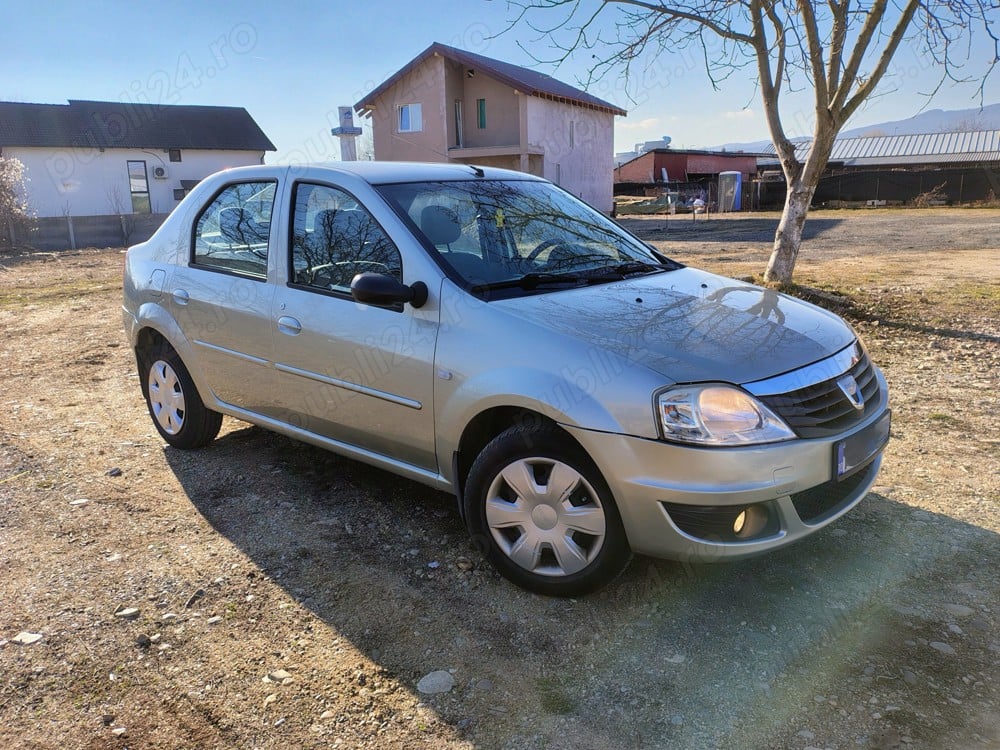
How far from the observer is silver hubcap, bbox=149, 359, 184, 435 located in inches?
189

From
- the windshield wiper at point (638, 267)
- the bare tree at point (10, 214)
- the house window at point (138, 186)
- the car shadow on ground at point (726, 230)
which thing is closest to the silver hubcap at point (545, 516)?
the windshield wiper at point (638, 267)

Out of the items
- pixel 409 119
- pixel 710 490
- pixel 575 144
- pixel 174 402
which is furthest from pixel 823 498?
pixel 575 144

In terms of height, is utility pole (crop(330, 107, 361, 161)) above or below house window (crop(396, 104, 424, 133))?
below

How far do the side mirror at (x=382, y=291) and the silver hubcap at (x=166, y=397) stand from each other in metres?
2.13

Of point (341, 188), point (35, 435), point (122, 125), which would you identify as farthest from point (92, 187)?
point (341, 188)

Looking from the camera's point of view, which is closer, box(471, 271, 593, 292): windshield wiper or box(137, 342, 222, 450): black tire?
box(471, 271, 593, 292): windshield wiper

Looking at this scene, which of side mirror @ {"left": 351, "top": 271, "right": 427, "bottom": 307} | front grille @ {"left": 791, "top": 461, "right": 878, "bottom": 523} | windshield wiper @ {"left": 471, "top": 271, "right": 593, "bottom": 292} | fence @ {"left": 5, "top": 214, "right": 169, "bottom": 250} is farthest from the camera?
fence @ {"left": 5, "top": 214, "right": 169, "bottom": 250}

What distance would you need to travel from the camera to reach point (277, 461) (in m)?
4.79

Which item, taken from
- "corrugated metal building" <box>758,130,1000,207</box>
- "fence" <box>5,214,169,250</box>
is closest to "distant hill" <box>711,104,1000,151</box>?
"corrugated metal building" <box>758,130,1000,207</box>

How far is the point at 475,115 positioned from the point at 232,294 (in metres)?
26.7

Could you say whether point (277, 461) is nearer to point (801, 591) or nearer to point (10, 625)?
point (10, 625)

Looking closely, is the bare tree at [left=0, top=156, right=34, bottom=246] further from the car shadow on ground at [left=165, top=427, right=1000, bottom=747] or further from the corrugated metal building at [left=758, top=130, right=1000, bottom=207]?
the corrugated metal building at [left=758, top=130, right=1000, bottom=207]

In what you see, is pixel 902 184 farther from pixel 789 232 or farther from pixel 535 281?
pixel 535 281

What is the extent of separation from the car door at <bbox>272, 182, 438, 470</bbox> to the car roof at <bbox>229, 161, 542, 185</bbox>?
116 mm
